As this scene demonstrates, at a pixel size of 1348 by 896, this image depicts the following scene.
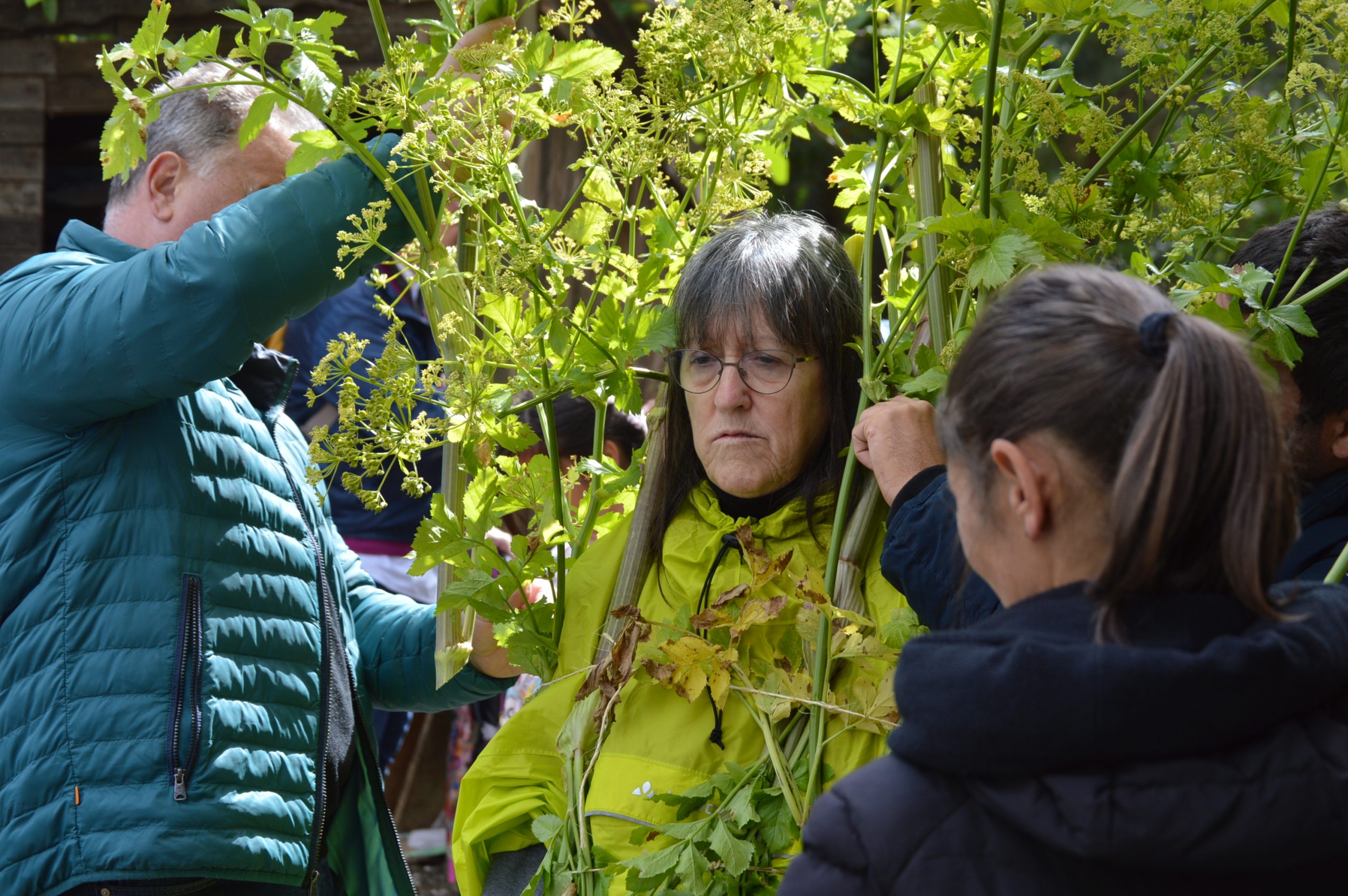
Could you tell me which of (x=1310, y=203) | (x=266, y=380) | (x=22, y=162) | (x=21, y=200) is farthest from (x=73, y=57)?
(x=1310, y=203)

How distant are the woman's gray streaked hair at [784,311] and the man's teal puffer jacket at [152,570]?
437 mm

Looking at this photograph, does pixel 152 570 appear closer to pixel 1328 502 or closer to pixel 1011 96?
pixel 1011 96

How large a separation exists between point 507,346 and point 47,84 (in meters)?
3.19

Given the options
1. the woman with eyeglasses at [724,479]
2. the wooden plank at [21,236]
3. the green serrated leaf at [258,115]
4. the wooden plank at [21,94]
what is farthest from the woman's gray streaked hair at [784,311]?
the wooden plank at [21,94]

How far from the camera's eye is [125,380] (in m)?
1.59

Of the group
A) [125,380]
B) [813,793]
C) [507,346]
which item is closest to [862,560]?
[813,793]

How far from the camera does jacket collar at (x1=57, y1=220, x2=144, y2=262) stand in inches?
71.1

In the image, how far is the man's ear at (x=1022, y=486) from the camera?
33.9 inches

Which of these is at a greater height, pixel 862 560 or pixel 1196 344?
pixel 1196 344

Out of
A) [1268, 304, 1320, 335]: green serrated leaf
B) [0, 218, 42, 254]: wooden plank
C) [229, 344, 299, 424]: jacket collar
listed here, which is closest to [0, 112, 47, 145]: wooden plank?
[0, 218, 42, 254]: wooden plank

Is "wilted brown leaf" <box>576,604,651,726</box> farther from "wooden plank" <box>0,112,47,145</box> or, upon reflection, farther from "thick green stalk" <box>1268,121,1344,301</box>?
"wooden plank" <box>0,112,47,145</box>

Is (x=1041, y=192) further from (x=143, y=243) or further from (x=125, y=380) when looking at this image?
(x=143, y=243)

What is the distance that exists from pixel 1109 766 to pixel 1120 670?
0.07 metres

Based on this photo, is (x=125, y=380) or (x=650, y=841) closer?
(x=650, y=841)
